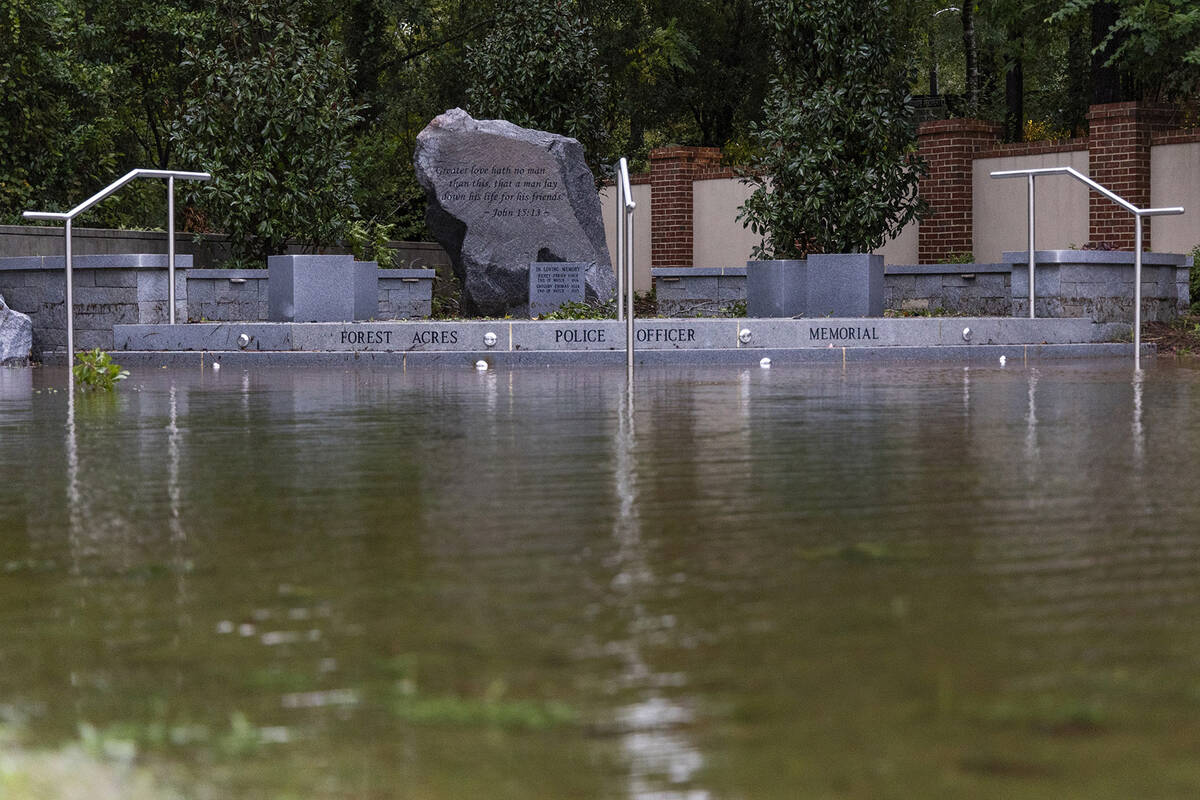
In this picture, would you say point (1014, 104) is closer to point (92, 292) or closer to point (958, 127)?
point (958, 127)

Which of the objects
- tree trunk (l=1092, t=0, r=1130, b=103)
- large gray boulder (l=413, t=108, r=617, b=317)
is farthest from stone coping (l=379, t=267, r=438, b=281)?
tree trunk (l=1092, t=0, r=1130, b=103)

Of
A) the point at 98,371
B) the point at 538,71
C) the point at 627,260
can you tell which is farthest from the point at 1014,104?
the point at 98,371

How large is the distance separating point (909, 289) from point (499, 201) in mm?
5417

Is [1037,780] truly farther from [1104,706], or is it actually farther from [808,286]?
[808,286]

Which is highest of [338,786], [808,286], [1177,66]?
[1177,66]

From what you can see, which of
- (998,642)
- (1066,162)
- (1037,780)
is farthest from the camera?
(1066,162)

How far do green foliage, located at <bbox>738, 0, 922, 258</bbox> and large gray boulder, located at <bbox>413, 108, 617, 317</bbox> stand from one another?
259 centimetres

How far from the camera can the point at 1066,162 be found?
24875 mm

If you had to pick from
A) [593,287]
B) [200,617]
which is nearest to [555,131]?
[593,287]

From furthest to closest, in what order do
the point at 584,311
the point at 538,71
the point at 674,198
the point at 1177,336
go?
the point at 674,198 < the point at 538,71 < the point at 584,311 < the point at 1177,336

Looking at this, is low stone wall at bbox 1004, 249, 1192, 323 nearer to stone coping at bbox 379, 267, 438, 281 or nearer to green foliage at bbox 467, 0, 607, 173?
stone coping at bbox 379, 267, 438, 281

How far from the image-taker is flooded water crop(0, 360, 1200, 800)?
3.01m

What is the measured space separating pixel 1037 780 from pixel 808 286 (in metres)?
18.2

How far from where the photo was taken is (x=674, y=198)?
2986 cm
